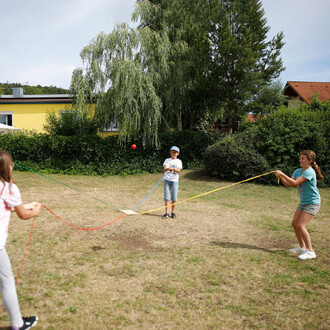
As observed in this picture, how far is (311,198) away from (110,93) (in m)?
11.5

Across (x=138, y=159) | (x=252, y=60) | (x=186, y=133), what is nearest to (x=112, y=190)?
(x=138, y=159)

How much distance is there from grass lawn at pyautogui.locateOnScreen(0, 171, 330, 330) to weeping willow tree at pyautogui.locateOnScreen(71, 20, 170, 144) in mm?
7243

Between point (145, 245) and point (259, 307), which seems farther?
point (145, 245)

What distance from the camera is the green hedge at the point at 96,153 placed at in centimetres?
1570

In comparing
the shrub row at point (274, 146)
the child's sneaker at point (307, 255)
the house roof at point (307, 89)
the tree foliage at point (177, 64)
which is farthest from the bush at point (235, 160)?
the house roof at point (307, 89)

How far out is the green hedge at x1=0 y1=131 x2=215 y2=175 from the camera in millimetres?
15695

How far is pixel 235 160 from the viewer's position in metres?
13.3

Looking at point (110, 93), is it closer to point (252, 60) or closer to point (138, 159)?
point (138, 159)

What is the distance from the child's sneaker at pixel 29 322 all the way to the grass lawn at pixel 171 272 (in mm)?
62

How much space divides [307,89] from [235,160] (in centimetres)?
1874

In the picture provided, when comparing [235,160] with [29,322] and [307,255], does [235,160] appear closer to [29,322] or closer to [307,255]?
[307,255]

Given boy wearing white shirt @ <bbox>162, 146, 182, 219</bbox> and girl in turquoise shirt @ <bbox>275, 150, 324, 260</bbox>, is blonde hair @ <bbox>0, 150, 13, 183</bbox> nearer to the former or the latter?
girl in turquoise shirt @ <bbox>275, 150, 324, 260</bbox>

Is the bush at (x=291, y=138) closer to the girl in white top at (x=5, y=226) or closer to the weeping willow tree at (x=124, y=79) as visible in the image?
the weeping willow tree at (x=124, y=79)

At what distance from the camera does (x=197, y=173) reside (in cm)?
1540
